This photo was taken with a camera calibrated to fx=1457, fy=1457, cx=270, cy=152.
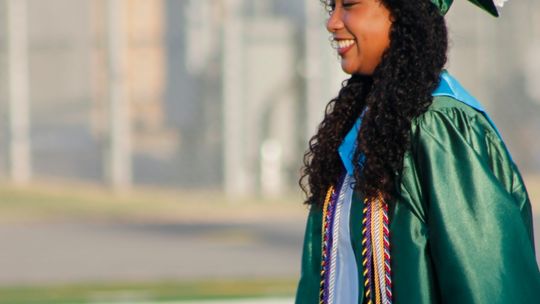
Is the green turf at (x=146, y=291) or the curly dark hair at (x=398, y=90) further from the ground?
the curly dark hair at (x=398, y=90)

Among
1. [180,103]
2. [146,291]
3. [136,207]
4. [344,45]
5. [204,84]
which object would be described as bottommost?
[136,207]

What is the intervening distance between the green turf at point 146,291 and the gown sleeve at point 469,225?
6.16 meters

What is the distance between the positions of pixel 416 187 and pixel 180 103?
14383mm

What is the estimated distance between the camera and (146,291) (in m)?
9.12

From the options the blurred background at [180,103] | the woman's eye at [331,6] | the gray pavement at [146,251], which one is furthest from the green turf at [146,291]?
the woman's eye at [331,6]

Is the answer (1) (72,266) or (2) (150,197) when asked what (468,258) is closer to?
(1) (72,266)

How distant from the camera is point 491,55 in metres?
16.5

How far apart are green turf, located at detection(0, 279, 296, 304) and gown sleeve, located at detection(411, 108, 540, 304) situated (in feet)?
20.2

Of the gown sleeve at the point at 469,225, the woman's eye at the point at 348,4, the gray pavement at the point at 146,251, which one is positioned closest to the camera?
the gown sleeve at the point at 469,225

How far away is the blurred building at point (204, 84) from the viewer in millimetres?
15633

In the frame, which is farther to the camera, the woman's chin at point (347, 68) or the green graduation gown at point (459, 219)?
the woman's chin at point (347, 68)

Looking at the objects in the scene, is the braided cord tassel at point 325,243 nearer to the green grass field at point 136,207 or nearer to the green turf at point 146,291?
the green turf at point 146,291

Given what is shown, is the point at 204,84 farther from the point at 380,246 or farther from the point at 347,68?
the point at 380,246

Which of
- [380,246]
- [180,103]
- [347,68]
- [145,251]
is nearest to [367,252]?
[380,246]
